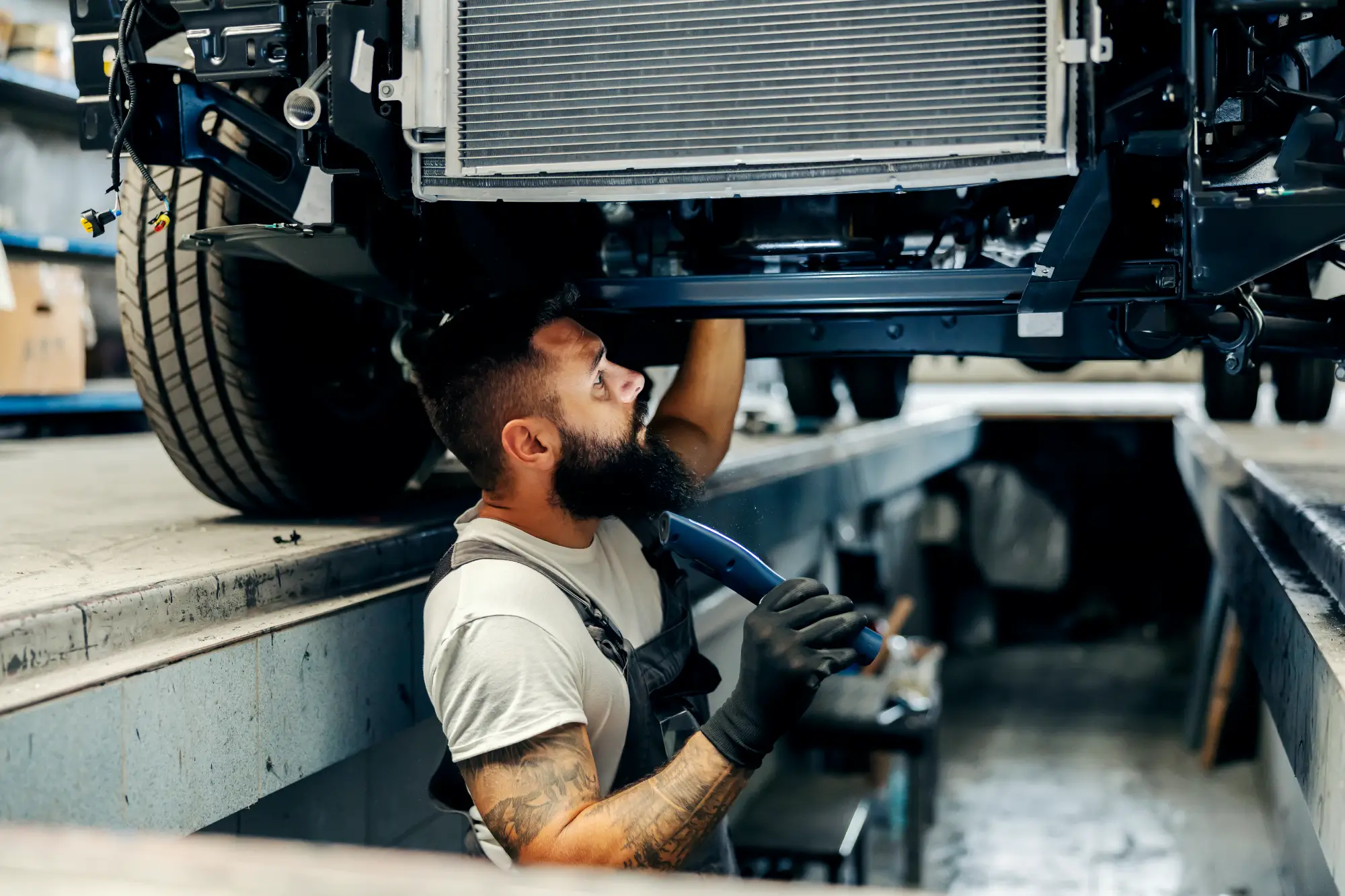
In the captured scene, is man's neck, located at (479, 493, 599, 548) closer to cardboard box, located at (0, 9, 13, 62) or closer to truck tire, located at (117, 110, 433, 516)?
truck tire, located at (117, 110, 433, 516)

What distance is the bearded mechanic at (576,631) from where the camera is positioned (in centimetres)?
121

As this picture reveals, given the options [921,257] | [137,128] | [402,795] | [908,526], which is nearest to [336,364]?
[137,128]

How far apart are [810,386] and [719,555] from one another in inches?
83.1

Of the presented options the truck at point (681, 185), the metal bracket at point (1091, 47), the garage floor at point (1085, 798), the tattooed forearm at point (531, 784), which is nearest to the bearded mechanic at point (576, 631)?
the tattooed forearm at point (531, 784)

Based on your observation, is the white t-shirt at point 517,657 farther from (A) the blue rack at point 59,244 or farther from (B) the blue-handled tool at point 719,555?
(A) the blue rack at point 59,244

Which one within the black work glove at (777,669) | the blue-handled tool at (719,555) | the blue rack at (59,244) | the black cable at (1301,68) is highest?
the blue rack at (59,244)

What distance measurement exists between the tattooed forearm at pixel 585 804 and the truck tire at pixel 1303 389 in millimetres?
3852

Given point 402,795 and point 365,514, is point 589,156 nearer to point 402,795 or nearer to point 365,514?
point 365,514

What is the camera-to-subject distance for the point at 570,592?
1404 millimetres

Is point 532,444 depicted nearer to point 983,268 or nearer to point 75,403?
point 983,268

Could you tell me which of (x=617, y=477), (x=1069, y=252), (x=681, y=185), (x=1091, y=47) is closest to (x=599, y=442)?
(x=617, y=477)

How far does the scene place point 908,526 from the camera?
6055mm

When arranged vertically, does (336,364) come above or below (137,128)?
below

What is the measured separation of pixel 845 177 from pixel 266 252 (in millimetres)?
798
